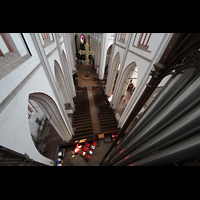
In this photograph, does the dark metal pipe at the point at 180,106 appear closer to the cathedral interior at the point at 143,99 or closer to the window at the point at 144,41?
the cathedral interior at the point at 143,99

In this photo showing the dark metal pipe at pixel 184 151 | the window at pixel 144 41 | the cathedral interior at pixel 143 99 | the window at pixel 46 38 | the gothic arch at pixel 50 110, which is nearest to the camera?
the dark metal pipe at pixel 184 151

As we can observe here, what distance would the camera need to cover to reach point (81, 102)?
10.7m

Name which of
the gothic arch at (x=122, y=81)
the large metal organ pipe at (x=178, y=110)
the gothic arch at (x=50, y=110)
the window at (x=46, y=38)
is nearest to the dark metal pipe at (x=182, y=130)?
the large metal organ pipe at (x=178, y=110)

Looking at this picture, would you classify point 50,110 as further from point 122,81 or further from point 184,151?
point 122,81

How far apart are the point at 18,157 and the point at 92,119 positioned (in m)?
7.26

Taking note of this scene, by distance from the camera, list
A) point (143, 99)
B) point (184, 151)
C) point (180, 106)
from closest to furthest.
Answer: point (184, 151) → point (180, 106) → point (143, 99)

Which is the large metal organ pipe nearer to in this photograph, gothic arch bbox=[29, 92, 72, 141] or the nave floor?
gothic arch bbox=[29, 92, 72, 141]

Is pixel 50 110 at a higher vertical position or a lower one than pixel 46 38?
lower

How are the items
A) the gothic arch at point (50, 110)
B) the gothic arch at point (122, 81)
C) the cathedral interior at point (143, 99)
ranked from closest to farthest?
1. the cathedral interior at point (143, 99)
2. the gothic arch at point (50, 110)
3. the gothic arch at point (122, 81)

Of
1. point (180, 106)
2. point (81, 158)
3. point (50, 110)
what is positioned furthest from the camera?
point (81, 158)

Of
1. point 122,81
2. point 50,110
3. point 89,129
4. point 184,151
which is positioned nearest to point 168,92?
point 184,151

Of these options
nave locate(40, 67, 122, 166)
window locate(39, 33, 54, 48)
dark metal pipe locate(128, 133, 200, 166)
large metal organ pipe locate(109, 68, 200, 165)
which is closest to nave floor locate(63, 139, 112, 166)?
nave locate(40, 67, 122, 166)
